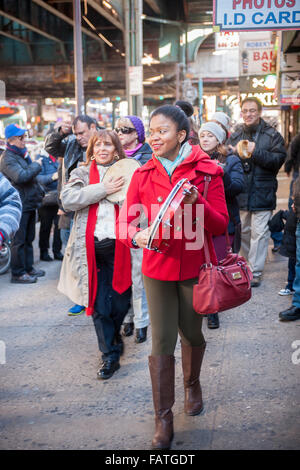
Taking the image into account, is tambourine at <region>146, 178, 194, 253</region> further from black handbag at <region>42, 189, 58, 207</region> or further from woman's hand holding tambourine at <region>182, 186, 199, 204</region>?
black handbag at <region>42, 189, 58, 207</region>

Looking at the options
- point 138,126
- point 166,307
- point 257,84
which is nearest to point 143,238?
point 166,307

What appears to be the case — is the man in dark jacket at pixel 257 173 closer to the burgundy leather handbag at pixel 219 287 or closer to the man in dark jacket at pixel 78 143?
the man in dark jacket at pixel 78 143

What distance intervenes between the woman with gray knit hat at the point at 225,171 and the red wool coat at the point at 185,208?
1486mm

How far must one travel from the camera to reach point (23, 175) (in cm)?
707

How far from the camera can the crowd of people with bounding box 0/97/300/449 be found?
126 inches

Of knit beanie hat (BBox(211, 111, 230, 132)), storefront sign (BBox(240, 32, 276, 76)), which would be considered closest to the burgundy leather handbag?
knit beanie hat (BBox(211, 111, 230, 132))

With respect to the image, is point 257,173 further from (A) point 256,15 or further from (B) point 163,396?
(B) point 163,396

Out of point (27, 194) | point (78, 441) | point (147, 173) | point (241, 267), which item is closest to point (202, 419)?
point (78, 441)

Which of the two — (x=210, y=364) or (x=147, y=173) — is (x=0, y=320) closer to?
(x=210, y=364)

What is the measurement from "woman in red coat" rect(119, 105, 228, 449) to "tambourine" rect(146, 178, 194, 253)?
0.52 feet

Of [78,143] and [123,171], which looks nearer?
[123,171]

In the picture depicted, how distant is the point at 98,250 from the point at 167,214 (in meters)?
1.49

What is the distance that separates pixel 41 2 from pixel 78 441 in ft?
46.7
